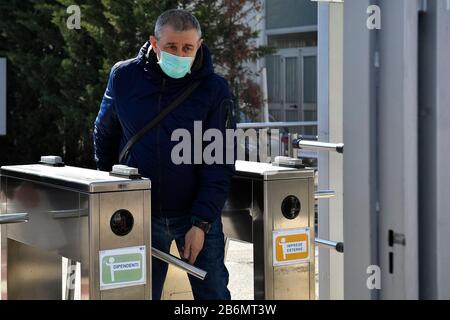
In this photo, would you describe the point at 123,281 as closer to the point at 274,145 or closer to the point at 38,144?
the point at 274,145

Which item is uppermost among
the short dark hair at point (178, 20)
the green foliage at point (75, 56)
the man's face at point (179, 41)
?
the green foliage at point (75, 56)

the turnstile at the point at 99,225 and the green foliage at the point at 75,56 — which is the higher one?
the green foliage at the point at 75,56

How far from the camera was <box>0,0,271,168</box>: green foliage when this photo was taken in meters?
8.84

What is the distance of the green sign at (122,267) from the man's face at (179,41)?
0.72 metres

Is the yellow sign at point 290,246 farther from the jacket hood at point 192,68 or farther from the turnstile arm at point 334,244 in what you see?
the jacket hood at point 192,68

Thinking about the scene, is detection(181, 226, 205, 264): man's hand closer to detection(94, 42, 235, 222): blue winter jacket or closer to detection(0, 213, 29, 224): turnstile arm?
detection(94, 42, 235, 222): blue winter jacket

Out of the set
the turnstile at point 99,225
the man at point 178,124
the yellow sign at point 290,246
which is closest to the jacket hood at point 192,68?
the man at point 178,124

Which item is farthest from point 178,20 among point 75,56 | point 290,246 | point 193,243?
point 75,56

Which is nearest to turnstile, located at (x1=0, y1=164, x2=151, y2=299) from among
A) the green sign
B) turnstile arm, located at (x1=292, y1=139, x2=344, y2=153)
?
the green sign

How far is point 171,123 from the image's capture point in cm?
283

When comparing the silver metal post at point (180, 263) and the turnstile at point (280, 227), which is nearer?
the silver metal post at point (180, 263)

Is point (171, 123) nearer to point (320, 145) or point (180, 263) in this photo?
point (180, 263)

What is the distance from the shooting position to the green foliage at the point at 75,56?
8.84 meters

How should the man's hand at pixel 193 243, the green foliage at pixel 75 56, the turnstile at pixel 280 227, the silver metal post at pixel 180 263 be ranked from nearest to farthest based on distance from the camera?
the silver metal post at pixel 180 263, the man's hand at pixel 193 243, the turnstile at pixel 280 227, the green foliage at pixel 75 56
